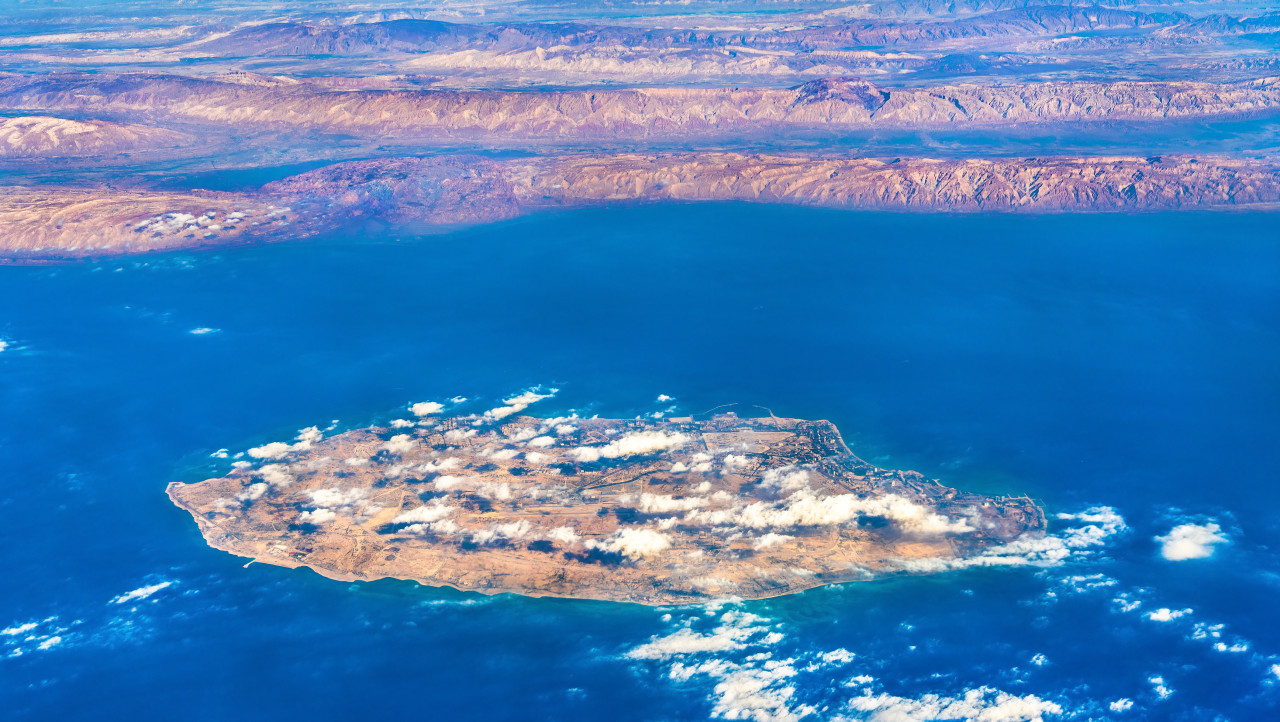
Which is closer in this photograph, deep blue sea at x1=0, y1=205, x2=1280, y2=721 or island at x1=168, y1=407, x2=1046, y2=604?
deep blue sea at x1=0, y1=205, x2=1280, y2=721

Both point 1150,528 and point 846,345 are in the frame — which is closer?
point 1150,528

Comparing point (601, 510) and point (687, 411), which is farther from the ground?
point (687, 411)

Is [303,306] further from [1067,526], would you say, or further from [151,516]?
[1067,526]

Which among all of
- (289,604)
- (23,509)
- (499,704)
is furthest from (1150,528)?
(23,509)

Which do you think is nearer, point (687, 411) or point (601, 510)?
point (601, 510)
